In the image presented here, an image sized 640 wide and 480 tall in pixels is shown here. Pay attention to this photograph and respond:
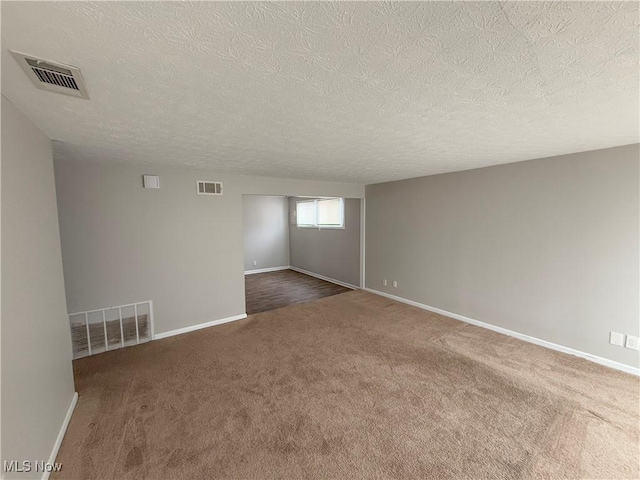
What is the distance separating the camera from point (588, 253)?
9.02ft

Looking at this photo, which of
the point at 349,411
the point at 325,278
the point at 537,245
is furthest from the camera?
the point at 325,278

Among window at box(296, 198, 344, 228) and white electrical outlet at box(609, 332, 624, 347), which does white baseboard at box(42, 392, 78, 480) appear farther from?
window at box(296, 198, 344, 228)

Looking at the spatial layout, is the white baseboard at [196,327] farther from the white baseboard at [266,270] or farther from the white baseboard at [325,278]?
the white baseboard at [266,270]

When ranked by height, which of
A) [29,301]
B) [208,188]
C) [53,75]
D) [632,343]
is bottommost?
[632,343]

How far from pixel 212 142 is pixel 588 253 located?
385 cm

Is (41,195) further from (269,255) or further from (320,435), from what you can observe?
(269,255)

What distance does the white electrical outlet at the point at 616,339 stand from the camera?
8.52ft

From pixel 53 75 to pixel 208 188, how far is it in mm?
2507

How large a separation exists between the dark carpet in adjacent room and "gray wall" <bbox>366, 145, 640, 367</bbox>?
1.90 meters

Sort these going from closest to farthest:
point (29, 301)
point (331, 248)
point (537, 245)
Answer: point (29, 301) → point (537, 245) → point (331, 248)

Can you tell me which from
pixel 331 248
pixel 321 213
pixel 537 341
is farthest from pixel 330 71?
pixel 321 213

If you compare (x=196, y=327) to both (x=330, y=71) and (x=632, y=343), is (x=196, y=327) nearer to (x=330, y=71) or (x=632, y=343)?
(x=330, y=71)

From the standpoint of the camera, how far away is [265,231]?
7.51 metres

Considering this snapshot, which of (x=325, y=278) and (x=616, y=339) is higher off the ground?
(x=616, y=339)
